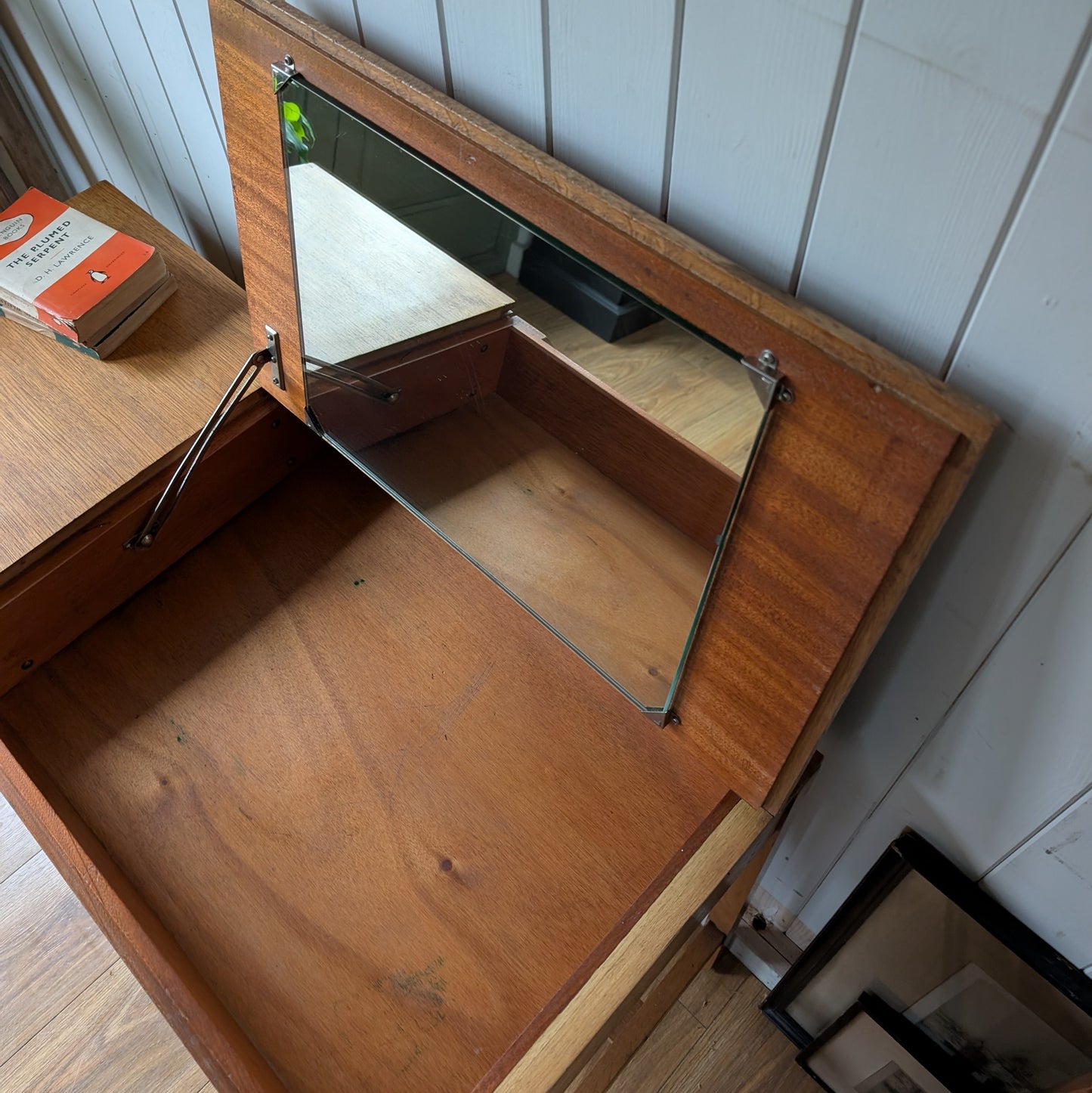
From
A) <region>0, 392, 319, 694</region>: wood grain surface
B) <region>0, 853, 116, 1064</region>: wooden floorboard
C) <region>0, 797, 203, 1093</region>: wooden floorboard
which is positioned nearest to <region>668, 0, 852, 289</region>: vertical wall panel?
<region>0, 392, 319, 694</region>: wood grain surface

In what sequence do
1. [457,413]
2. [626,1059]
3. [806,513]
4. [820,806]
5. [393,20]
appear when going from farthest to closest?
[626,1059] < [820,806] < [457,413] < [393,20] < [806,513]

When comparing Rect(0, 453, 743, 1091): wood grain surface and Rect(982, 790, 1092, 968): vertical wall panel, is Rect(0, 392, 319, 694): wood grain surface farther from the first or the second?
Result: Rect(982, 790, 1092, 968): vertical wall panel

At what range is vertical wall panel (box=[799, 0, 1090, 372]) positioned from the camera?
1.08 feet

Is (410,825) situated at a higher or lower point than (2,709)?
higher

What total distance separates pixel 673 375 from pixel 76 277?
72cm

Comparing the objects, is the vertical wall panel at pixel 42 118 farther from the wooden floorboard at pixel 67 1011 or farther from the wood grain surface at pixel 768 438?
the wooden floorboard at pixel 67 1011

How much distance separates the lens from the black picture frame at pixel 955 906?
25.5 inches

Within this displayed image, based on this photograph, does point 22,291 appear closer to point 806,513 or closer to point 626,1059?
point 806,513

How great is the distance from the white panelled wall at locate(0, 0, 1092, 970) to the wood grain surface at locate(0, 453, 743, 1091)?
0.19 m

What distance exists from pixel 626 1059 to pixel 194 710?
0.73m

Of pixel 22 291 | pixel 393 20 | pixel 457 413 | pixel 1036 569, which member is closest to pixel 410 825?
pixel 457 413

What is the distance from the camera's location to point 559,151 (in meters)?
0.54

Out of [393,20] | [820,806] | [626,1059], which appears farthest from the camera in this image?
[626,1059]

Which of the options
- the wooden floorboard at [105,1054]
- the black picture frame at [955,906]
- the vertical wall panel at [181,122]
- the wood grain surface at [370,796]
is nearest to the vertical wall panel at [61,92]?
the vertical wall panel at [181,122]
